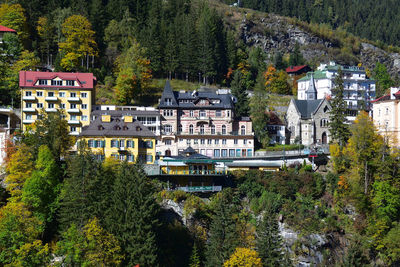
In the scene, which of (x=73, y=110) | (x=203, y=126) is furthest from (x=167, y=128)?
(x=73, y=110)

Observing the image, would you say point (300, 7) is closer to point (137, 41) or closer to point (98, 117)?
point (137, 41)

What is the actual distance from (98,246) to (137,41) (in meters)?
60.6

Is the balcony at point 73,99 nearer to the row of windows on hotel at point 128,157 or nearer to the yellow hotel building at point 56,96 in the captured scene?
the yellow hotel building at point 56,96

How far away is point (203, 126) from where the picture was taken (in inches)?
3142

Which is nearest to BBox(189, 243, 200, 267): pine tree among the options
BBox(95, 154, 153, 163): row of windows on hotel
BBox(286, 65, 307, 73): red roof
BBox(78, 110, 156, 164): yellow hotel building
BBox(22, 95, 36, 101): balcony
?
BBox(95, 154, 153, 163): row of windows on hotel

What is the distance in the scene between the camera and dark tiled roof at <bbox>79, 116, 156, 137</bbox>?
68562 millimetres

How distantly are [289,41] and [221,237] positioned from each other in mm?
105339

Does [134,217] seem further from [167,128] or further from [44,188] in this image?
[167,128]

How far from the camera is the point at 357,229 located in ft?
214

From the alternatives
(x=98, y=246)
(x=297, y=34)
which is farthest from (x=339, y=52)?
(x=98, y=246)

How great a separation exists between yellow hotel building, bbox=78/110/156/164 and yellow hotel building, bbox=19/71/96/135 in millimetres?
7811

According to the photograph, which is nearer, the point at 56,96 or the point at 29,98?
the point at 29,98

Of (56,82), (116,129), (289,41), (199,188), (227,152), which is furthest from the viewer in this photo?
(289,41)

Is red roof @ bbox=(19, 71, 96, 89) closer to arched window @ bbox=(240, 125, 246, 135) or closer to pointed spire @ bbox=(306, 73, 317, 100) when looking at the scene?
arched window @ bbox=(240, 125, 246, 135)
